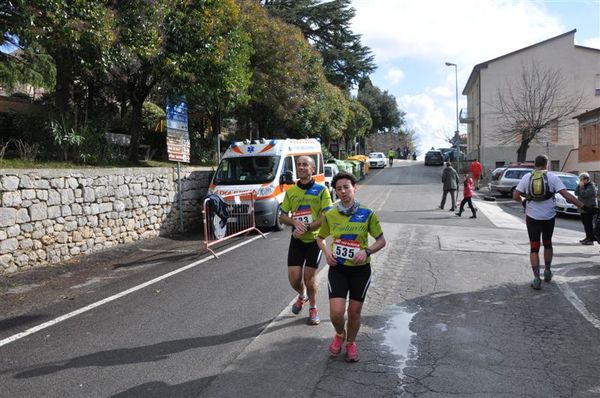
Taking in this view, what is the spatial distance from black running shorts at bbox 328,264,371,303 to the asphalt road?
0.59 m

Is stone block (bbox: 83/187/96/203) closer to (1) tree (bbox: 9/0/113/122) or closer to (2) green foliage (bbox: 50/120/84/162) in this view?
(2) green foliage (bbox: 50/120/84/162)

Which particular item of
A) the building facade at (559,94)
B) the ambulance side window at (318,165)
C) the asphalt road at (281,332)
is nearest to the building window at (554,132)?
the building facade at (559,94)

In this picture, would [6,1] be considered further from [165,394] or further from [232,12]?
[165,394]

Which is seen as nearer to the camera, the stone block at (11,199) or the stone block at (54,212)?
→ the stone block at (11,199)

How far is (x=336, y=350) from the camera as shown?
4609mm

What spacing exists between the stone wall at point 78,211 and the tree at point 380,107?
5364 cm

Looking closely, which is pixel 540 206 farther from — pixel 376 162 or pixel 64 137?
pixel 376 162

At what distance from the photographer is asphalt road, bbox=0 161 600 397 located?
4102mm

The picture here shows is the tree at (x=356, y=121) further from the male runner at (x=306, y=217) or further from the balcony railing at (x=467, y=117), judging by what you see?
the male runner at (x=306, y=217)

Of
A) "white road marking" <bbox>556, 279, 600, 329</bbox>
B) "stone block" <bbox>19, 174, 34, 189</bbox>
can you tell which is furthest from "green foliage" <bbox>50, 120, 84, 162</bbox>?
"white road marking" <bbox>556, 279, 600, 329</bbox>

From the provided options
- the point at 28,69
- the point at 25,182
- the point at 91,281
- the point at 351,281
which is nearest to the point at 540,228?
the point at 351,281

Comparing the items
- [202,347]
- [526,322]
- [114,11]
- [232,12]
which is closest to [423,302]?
[526,322]

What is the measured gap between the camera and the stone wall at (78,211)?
8.50 metres

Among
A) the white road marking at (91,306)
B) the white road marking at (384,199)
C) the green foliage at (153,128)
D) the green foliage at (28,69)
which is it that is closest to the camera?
the white road marking at (91,306)
